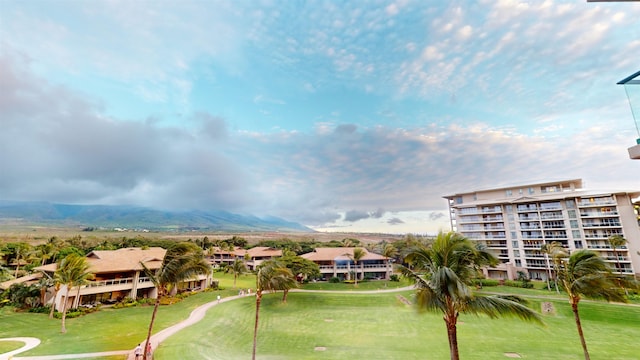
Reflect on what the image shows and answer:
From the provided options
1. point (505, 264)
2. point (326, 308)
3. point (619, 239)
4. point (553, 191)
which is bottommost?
point (326, 308)

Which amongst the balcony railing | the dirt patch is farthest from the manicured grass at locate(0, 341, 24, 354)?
the dirt patch

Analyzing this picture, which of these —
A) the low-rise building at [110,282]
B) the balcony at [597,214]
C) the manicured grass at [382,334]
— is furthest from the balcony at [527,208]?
the low-rise building at [110,282]

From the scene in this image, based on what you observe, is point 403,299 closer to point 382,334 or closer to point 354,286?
point 354,286

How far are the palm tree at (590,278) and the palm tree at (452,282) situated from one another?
756cm

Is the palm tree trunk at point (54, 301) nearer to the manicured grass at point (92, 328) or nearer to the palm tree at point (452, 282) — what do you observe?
the manicured grass at point (92, 328)

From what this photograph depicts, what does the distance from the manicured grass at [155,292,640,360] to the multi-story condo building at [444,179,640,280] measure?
1768cm

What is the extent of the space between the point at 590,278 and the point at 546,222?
2208 inches

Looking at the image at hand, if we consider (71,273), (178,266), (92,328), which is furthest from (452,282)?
(71,273)

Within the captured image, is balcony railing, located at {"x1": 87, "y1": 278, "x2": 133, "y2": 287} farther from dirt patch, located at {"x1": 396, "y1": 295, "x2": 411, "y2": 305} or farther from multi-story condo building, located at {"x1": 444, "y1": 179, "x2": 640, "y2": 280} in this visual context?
multi-story condo building, located at {"x1": 444, "y1": 179, "x2": 640, "y2": 280}

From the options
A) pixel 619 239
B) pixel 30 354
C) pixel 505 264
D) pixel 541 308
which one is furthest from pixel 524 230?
pixel 30 354

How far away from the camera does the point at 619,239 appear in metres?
47.2

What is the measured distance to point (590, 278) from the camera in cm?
1488

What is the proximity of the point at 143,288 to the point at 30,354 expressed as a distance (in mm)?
21467

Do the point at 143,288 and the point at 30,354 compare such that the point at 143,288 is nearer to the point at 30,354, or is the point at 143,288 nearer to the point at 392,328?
the point at 30,354
